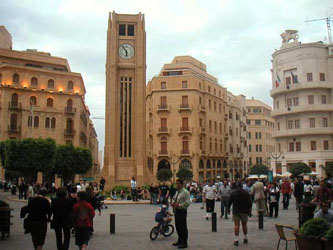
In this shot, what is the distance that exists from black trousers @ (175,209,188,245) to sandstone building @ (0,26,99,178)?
4402cm

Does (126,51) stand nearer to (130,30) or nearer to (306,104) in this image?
(130,30)

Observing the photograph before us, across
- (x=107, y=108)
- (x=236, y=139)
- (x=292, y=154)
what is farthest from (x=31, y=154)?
(x=236, y=139)

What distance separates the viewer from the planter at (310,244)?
21.5ft

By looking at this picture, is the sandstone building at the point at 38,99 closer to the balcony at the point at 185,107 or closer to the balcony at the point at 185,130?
the balcony at the point at 185,130

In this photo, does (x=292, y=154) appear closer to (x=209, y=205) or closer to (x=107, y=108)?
(x=107, y=108)

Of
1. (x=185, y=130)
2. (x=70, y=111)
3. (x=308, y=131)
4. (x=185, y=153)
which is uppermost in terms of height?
(x=70, y=111)

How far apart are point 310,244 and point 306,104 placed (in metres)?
47.4

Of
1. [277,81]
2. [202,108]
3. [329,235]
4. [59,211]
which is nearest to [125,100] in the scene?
[202,108]

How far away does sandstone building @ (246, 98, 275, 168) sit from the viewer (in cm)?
8450

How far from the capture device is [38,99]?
55625mm

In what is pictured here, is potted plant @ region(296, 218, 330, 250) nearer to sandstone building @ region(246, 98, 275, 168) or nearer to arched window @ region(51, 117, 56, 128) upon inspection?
arched window @ region(51, 117, 56, 128)

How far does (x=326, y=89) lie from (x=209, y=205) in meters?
40.9

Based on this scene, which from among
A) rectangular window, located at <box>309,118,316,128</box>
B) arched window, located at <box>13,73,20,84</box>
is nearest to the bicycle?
rectangular window, located at <box>309,118,316,128</box>

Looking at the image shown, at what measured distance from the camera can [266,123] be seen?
294 ft
